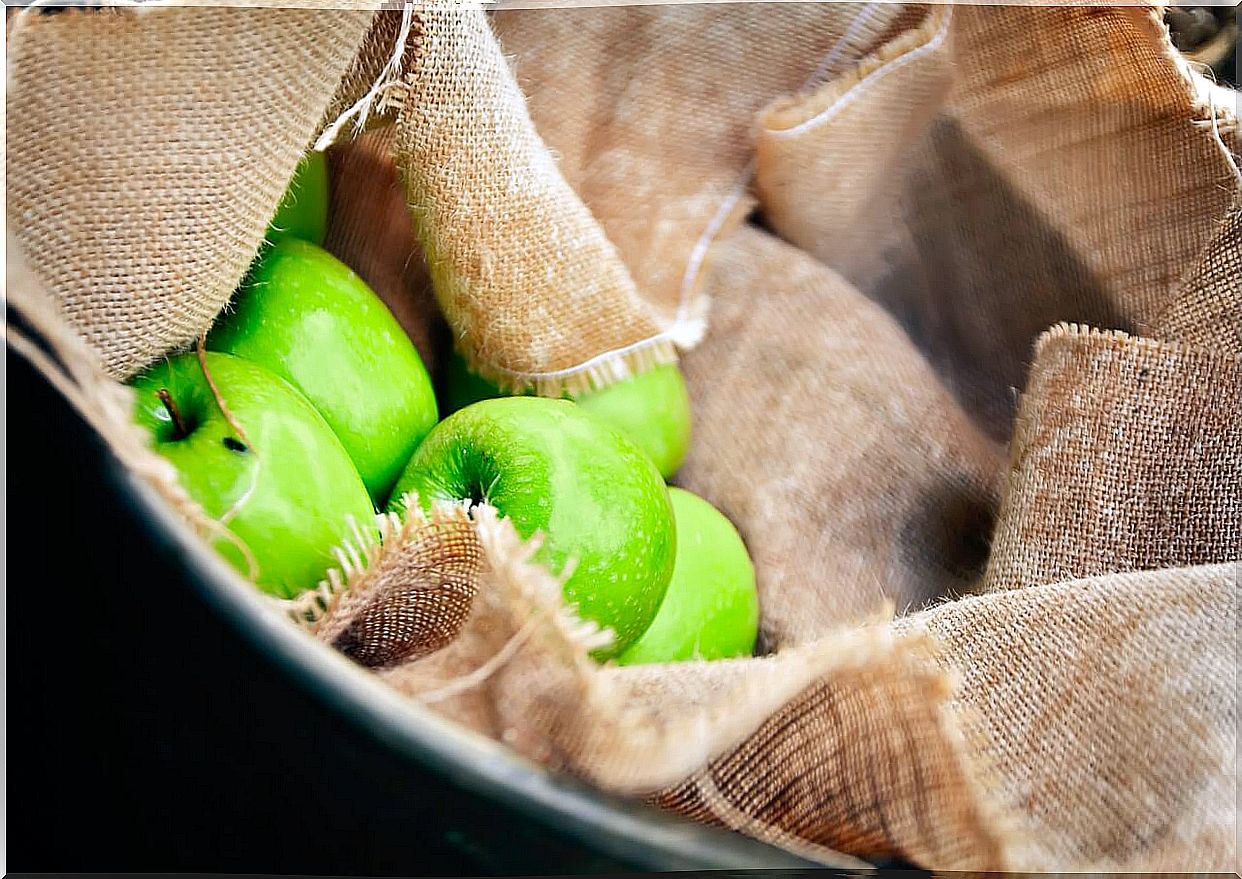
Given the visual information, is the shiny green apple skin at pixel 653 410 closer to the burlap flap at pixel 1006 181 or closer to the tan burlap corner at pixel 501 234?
the tan burlap corner at pixel 501 234

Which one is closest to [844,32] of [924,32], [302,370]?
[924,32]

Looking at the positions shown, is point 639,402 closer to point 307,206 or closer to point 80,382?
point 307,206

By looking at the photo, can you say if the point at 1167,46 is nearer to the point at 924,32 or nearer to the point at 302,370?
the point at 924,32

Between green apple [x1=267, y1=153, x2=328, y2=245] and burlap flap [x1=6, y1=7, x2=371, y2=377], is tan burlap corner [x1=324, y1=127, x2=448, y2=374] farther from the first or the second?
burlap flap [x1=6, y1=7, x2=371, y2=377]

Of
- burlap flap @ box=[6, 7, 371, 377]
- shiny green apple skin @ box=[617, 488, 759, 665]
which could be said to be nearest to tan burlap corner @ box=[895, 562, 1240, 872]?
shiny green apple skin @ box=[617, 488, 759, 665]

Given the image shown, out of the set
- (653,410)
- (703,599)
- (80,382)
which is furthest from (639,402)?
(80,382)

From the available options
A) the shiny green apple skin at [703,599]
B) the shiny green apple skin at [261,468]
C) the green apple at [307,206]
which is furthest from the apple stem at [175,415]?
the shiny green apple skin at [703,599]
